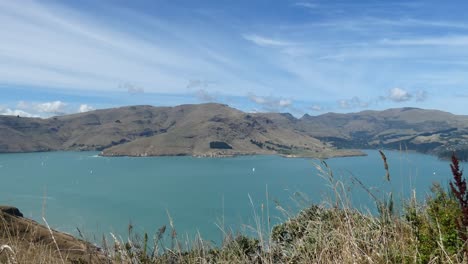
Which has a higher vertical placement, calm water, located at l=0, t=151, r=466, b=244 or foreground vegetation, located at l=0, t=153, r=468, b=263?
foreground vegetation, located at l=0, t=153, r=468, b=263

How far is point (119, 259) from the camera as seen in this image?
3.30 meters

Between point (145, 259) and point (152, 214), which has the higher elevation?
point (145, 259)

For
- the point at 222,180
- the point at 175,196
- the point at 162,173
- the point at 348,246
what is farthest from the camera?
the point at 162,173

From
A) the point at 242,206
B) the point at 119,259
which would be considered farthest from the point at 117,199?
the point at 119,259

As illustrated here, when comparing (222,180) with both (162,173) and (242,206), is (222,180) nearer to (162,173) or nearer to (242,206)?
(162,173)

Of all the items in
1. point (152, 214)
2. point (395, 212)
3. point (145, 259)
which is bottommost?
point (152, 214)

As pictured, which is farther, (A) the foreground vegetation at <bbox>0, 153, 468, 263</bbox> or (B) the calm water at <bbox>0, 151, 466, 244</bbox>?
(B) the calm water at <bbox>0, 151, 466, 244</bbox>

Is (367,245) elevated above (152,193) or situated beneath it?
elevated above

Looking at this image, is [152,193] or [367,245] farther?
[152,193]

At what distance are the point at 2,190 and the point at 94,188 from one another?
2894cm

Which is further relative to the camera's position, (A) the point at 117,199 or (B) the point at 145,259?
(A) the point at 117,199

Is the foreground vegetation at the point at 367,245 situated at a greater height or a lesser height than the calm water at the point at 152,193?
greater

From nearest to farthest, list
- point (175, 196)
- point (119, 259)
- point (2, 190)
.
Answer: point (119, 259) < point (175, 196) < point (2, 190)

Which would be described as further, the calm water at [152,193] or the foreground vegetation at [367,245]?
the calm water at [152,193]
